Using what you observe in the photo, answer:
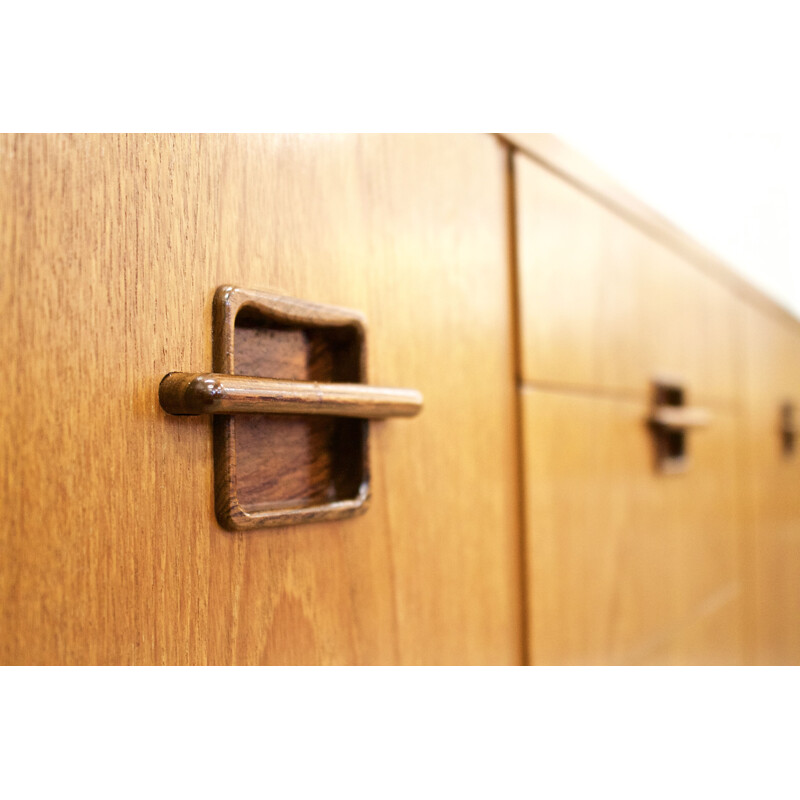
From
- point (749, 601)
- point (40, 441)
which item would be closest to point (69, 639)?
point (40, 441)

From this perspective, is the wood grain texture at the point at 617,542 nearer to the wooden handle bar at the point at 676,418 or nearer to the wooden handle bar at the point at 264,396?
the wooden handle bar at the point at 676,418

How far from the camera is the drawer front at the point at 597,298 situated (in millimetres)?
496

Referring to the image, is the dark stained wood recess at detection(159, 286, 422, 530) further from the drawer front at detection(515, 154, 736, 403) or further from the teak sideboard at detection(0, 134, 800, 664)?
the drawer front at detection(515, 154, 736, 403)

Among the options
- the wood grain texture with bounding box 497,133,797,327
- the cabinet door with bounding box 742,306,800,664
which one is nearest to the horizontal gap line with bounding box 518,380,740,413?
the wood grain texture with bounding box 497,133,797,327

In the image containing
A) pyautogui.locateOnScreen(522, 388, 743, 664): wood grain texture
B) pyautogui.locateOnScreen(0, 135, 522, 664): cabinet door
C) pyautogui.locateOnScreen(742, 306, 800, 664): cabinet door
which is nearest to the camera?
pyautogui.locateOnScreen(0, 135, 522, 664): cabinet door

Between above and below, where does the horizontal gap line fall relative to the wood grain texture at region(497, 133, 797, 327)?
below

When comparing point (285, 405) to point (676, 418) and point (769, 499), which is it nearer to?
point (676, 418)

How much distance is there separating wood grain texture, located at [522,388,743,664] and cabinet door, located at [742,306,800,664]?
0.14 metres

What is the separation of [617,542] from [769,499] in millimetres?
533

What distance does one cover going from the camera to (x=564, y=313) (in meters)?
0.53

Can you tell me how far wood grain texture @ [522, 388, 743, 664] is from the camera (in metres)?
0.49

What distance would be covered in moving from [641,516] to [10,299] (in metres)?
0.52

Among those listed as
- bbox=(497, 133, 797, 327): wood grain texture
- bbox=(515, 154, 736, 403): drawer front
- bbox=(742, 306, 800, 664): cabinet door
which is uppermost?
bbox=(497, 133, 797, 327): wood grain texture

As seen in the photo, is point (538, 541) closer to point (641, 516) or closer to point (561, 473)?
point (561, 473)
